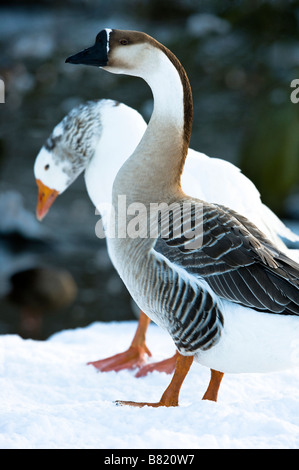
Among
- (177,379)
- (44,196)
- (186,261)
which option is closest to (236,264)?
(186,261)

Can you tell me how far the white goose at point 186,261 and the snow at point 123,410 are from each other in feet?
0.53

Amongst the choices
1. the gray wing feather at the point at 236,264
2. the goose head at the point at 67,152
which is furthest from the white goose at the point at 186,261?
the goose head at the point at 67,152

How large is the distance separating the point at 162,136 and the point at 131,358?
41.2 inches

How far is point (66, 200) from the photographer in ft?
24.9

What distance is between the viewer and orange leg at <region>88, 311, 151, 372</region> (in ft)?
7.73

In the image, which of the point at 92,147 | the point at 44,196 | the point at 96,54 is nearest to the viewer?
the point at 96,54

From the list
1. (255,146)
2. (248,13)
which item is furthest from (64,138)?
(248,13)

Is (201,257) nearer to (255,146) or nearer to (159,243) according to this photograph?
(159,243)

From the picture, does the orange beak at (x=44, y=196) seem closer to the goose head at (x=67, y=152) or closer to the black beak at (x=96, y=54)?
the goose head at (x=67, y=152)

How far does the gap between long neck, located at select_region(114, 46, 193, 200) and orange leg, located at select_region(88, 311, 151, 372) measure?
833 mm

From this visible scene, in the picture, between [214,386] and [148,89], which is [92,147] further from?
[148,89]

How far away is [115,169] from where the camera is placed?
2.37m

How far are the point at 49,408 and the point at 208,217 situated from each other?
69 cm

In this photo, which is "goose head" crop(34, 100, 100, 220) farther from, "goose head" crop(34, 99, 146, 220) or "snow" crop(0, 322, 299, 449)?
"snow" crop(0, 322, 299, 449)
